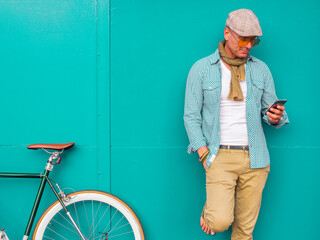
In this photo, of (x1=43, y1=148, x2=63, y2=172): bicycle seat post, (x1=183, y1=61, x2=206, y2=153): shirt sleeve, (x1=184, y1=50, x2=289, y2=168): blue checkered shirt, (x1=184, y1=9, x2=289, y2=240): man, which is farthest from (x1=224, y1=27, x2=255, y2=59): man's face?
(x1=43, y1=148, x2=63, y2=172): bicycle seat post

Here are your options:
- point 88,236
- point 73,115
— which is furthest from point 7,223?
point 73,115

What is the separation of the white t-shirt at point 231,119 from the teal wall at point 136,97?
22.0 inches

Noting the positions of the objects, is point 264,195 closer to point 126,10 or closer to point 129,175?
point 129,175

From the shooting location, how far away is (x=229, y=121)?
8.35ft

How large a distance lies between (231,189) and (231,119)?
1.82 feet

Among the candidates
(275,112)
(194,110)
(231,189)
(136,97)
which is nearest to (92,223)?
(136,97)

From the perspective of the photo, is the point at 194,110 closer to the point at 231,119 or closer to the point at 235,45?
the point at 231,119

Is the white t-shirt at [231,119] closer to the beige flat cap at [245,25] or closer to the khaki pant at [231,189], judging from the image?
the khaki pant at [231,189]

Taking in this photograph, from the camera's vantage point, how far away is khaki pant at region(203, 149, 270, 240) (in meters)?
2.47

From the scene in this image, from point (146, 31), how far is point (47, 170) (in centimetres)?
156

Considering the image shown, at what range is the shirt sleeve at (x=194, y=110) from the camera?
250 centimetres

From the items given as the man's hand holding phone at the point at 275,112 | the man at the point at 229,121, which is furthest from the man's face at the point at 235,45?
the man's hand holding phone at the point at 275,112

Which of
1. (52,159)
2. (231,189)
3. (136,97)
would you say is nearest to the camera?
(231,189)

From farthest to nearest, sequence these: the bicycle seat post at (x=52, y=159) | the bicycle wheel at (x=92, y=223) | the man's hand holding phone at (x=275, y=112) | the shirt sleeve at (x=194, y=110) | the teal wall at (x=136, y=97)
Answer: the bicycle wheel at (x=92, y=223) < the teal wall at (x=136, y=97) < the bicycle seat post at (x=52, y=159) < the shirt sleeve at (x=194, y=110) < the man's hand holding phone at (x=275, y=112)
